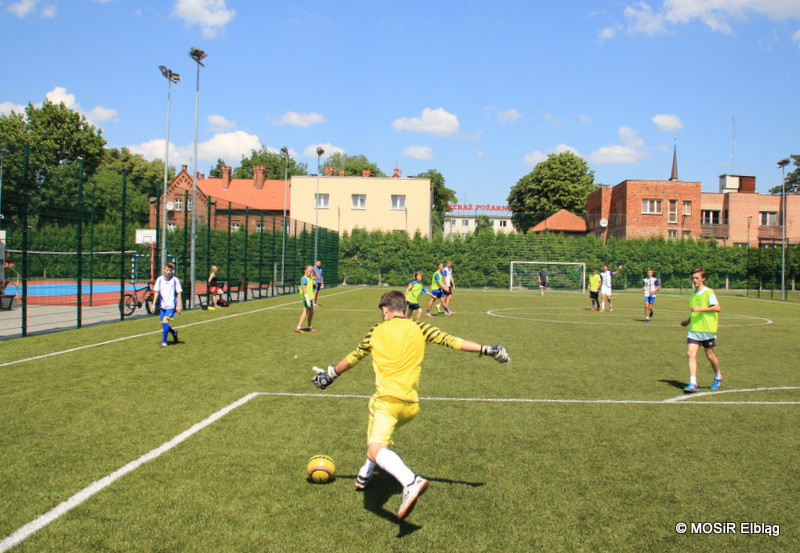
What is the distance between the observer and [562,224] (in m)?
54.3

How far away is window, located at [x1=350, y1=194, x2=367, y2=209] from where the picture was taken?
53.1 metres

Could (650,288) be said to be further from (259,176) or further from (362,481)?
(259,176)

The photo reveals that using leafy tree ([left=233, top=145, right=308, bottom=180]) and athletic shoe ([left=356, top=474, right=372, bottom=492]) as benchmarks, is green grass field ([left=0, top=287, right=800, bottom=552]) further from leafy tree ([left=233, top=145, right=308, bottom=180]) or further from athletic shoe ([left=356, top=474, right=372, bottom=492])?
leafy tree ([left=233, top=145, right=308, bottom=180])

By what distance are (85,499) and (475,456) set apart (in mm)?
3424

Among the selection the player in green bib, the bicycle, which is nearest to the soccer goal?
the bicycle

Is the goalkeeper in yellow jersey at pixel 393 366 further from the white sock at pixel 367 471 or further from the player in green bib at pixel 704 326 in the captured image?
the player in green bib at pixel 704 326

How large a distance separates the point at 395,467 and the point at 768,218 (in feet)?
224

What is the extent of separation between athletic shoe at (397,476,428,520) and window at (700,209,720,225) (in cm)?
6348

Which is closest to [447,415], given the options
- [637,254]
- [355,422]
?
[355,422]

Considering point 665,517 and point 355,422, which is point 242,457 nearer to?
point 355,422

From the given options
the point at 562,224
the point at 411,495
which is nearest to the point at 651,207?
the point at 562,224

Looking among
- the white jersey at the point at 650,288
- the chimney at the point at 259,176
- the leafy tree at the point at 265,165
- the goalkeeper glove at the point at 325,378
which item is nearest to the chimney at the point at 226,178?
the chimney at the point at 259,176

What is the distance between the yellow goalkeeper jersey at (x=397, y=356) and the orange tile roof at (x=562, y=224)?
4625cm

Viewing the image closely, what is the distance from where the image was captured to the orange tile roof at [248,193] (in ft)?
212
